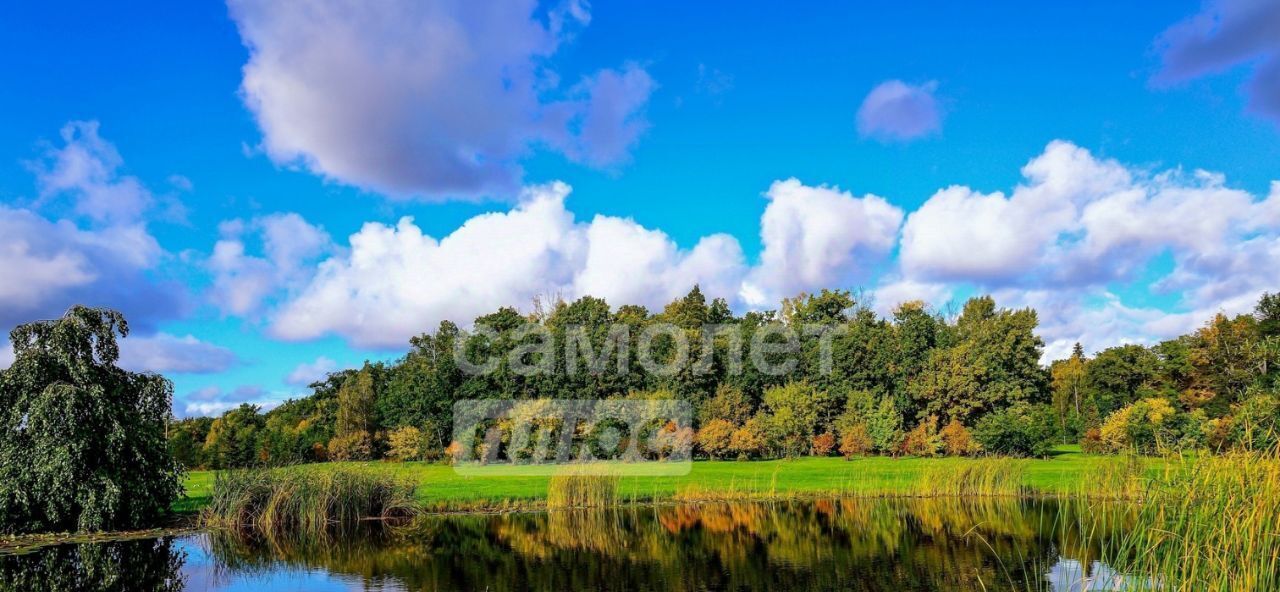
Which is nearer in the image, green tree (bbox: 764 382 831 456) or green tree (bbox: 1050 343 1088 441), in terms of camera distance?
green tree (bbox: 764 382 831 456)

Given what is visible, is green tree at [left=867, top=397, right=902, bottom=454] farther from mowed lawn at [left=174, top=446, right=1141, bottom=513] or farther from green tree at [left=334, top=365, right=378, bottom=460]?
green tree at [left=334, top=365, right=378, bottom=460]

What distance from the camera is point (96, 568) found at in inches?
579

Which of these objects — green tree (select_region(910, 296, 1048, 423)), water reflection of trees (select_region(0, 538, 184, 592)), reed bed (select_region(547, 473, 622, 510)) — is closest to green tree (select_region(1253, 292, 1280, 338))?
green tree (select_region(910, 296, 1048, 423))

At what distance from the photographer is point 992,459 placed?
2653 cm

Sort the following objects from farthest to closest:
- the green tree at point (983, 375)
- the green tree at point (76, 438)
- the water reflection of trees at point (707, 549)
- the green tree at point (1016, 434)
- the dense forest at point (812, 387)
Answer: the green tree at point (983, 375) → the dense forest at point (812, 387) → the green tree at point (1016, 434) → the green tree at point (76, 438) → the water reflection of trees at point (707, 549)

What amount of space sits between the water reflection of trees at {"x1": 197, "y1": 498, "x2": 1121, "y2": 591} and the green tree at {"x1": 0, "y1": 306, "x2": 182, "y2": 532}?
275 cm

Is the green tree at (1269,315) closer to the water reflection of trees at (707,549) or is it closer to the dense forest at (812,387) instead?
the dense forest at (812,387)

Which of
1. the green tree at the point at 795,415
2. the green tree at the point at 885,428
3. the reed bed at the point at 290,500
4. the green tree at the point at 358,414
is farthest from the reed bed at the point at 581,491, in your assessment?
the green tree at the point at 358,414

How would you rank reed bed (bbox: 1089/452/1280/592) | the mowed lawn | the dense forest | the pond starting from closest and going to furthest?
reed bed (bbox: 1089/452/1280/592), the pond, the mowed lawn, the dense forest

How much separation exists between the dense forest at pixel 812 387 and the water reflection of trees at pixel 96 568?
28272 millimetres

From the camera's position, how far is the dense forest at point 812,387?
45.9 metres

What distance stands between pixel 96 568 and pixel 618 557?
31.0 feet

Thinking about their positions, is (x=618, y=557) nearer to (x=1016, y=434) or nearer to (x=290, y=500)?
(x=290, y=500)

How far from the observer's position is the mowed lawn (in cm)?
2439
